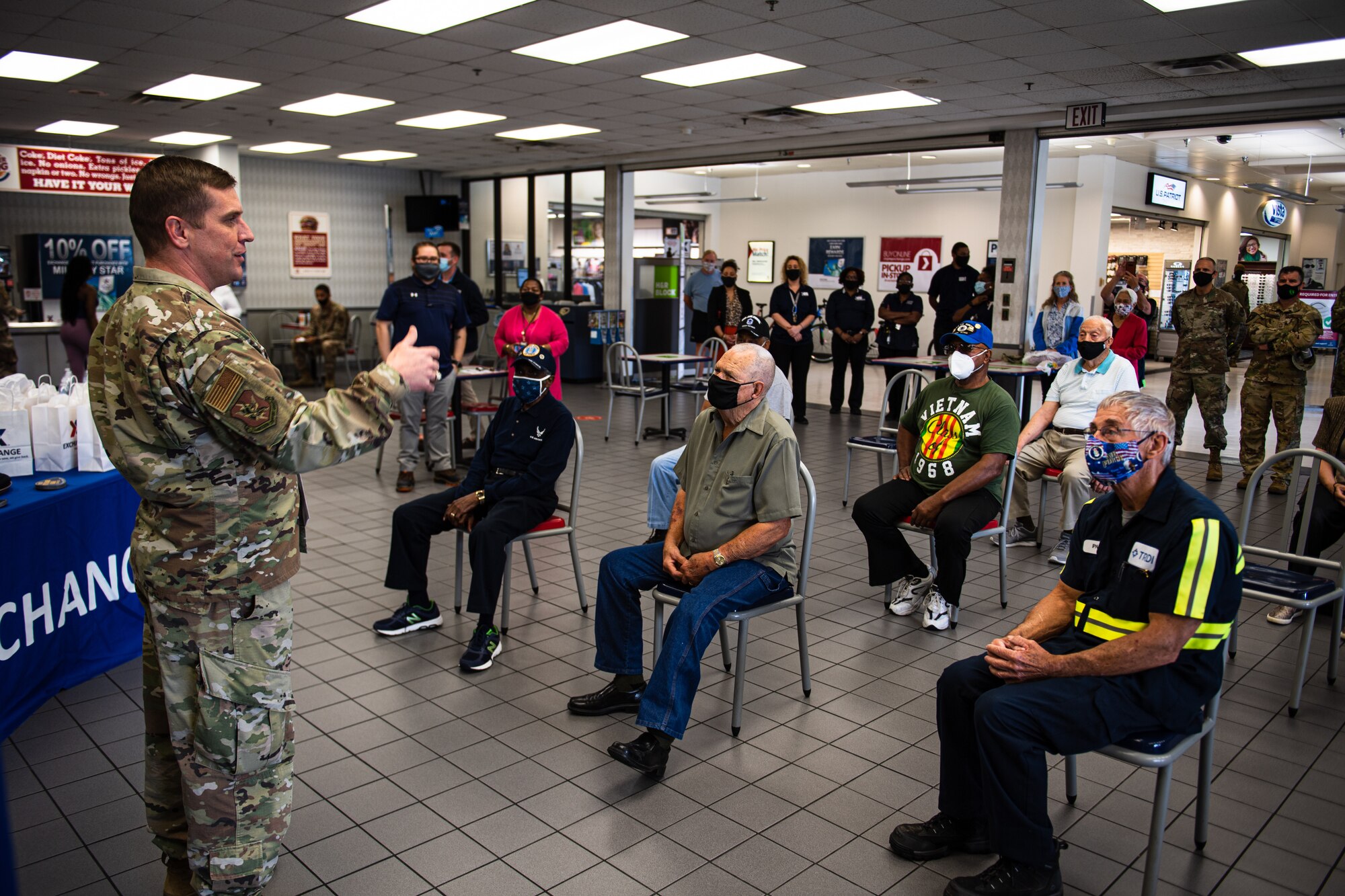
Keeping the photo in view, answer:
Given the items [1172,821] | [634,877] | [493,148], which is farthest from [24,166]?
[1172,821]

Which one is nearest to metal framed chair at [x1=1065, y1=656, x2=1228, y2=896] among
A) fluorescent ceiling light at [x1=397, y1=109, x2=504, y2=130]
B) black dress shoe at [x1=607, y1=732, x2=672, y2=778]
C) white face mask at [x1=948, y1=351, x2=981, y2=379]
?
black dress shoe at [x1=607, y1=732, x2=672, y2=778]

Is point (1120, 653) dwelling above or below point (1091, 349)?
below

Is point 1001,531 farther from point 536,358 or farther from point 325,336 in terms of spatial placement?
point 325,336

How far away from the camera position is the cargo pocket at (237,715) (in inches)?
76.6

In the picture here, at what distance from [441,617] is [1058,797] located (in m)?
2.58

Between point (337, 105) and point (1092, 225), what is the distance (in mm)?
11085

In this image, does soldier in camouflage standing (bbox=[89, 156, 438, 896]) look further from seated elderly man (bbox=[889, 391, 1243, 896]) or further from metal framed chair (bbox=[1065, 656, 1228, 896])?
metal framed chair (bbox=[1065, 656, 1228, 896])

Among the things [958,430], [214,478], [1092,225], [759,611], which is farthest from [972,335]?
[1092,225]

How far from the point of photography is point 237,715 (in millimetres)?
1972

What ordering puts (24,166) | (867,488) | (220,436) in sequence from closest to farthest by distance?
(220,436)
(867,488)
(24,166)

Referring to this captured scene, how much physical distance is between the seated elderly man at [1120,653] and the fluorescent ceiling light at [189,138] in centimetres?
1103

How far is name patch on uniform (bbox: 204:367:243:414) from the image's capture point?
1.79 m

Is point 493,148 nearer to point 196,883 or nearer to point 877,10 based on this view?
point 877,10

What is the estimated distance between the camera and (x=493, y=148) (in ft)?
39.0
